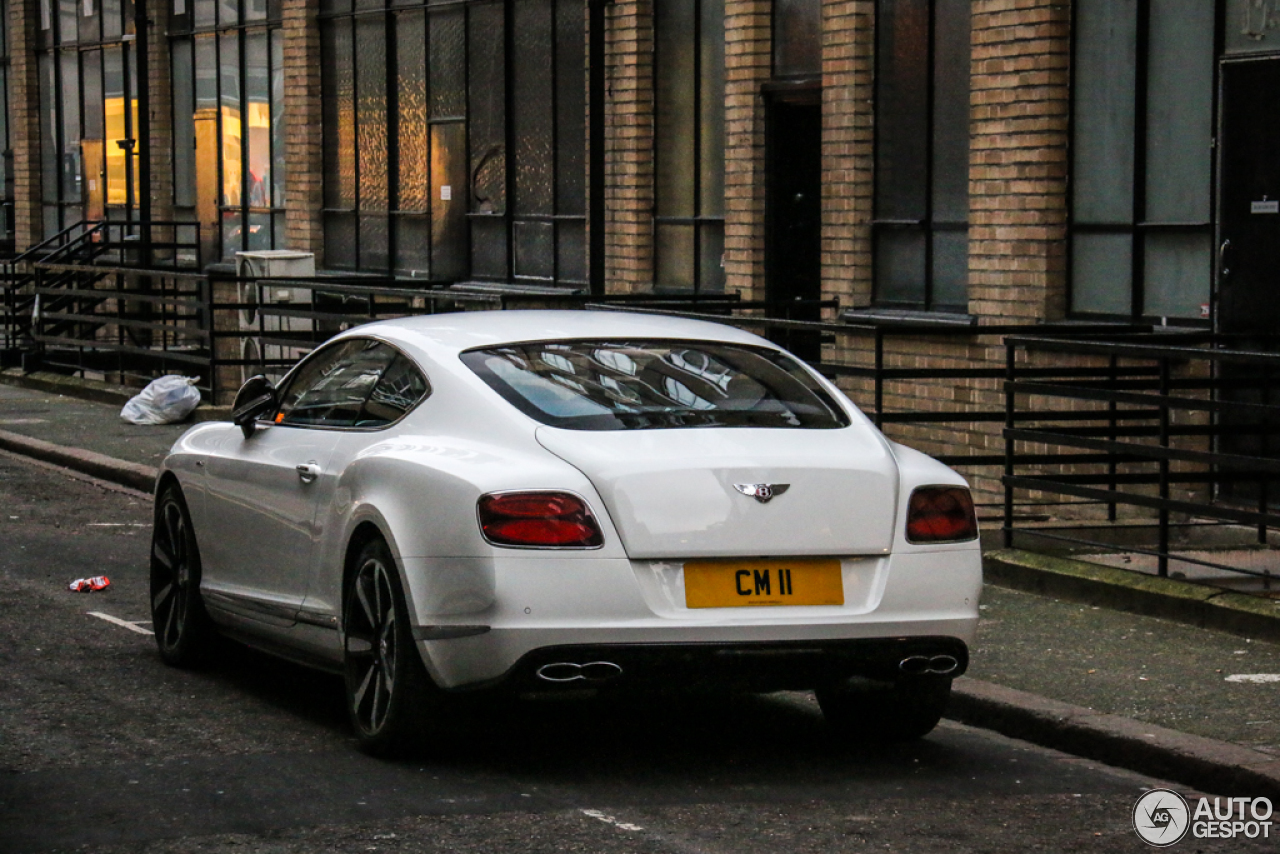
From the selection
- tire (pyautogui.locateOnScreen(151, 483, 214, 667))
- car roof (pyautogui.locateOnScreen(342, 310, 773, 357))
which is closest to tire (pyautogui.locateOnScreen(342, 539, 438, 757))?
car roof (pyautogui.locateOnScreen(342, 310, 773, 357))

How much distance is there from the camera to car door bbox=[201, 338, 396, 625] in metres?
8.07

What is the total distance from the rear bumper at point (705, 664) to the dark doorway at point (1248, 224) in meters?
6.43

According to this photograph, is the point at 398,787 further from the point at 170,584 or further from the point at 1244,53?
the point at 1244,53

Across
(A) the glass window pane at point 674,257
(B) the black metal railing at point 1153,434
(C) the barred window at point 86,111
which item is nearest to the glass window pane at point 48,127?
(C) the barred window at point 86,111

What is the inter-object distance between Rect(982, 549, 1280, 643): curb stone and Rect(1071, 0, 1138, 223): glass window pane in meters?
3.98

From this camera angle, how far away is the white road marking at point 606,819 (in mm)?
6527

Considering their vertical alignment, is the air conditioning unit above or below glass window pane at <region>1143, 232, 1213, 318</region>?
below

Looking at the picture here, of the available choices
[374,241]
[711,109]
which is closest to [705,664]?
[711,109]

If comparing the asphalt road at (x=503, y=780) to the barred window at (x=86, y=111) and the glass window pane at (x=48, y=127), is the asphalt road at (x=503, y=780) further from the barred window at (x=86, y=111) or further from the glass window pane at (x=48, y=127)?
the glass window pane at (x=48, y=127)

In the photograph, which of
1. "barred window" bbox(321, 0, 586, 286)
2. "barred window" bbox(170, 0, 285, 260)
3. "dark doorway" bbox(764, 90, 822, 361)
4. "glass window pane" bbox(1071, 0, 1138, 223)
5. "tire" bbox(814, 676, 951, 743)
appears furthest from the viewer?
"barred window" bbox(170, 0, 285, 260)

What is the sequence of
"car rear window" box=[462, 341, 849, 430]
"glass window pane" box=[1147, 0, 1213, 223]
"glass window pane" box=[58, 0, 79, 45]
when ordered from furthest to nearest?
"glass window pane" box=[58, 0, 79, 45]
"glass window pane" box=[1147, 0, 1213, 223]
"car rear window" box=[462, 341, 849, 430]

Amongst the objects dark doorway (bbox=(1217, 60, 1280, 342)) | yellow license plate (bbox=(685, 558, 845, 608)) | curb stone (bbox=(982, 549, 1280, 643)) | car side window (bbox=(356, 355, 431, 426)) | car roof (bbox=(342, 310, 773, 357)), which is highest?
dark doorway (bbox=(1217, 60, 1280, 342))

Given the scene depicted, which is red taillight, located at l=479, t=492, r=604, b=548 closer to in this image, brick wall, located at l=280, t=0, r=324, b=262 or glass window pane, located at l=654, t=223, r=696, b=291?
glass window pane, located at l=654, t=223, r=696, b=291

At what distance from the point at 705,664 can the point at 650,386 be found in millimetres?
1130
